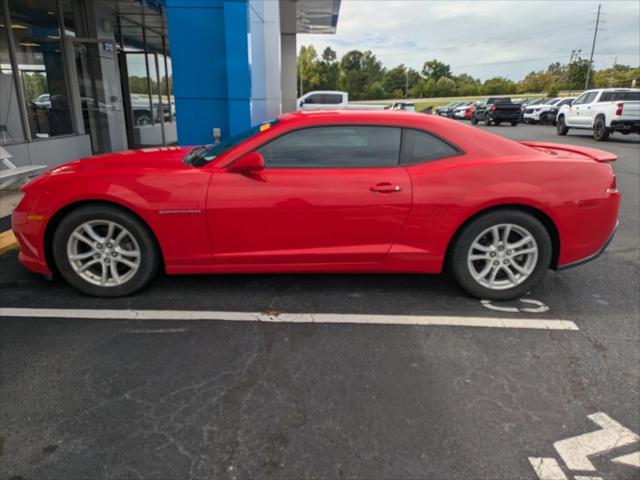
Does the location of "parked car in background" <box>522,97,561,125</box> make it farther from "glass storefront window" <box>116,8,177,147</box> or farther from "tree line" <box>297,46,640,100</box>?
"tree line" <box>297,46,640,100</box>

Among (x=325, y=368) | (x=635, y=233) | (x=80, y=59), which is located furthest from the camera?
(x=80, y=59)

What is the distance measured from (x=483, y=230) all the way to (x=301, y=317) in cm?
153

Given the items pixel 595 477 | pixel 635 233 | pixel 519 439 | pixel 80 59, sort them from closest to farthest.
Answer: pixel 595 477
pixel 519 439
pixel 635 233
pixel 80 59

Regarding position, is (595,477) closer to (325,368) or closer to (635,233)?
(325,368)

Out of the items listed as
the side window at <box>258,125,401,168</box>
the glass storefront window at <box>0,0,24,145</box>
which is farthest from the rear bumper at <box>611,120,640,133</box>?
the glass storefront window at <box>0,0,24,145</box>

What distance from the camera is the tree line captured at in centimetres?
8744

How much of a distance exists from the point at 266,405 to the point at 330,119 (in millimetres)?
2190

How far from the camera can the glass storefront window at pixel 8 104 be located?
322 inches

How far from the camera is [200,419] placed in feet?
7.68

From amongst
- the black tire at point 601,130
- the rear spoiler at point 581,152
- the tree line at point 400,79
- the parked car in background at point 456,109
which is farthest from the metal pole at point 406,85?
the rear spoiler at point 581,152

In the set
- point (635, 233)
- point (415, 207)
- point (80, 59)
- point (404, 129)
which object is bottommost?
point (635, 233)

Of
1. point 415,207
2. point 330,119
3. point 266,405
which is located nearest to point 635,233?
point 415,207

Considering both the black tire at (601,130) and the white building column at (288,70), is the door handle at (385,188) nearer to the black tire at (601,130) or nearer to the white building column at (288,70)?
the black tire at (601,130)

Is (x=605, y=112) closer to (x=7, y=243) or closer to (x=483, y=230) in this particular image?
(x=483, y=230)
